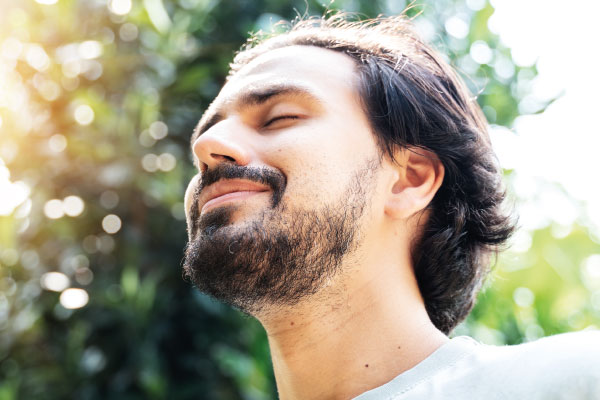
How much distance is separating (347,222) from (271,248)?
209mm

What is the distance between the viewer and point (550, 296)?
3.30 m

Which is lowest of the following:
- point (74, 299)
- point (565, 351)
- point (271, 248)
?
point (74, 299)

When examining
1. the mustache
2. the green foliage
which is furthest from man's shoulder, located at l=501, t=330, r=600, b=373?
the green foliage

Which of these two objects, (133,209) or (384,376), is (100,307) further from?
(384,376)

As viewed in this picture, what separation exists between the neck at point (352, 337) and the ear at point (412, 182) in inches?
6.5

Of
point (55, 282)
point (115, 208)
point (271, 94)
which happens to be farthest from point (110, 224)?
point (271, 94)

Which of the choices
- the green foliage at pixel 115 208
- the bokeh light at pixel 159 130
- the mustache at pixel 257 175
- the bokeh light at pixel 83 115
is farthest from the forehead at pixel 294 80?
the bokeh light at pixel 83 115

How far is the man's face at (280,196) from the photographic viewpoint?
1350mm

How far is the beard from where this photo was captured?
1336 millimetres

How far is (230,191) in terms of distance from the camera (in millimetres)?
1401

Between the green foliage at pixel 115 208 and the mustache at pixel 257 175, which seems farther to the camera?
the green foliage at pixel 115 208

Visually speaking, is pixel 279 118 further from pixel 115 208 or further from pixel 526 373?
pixel 115 208

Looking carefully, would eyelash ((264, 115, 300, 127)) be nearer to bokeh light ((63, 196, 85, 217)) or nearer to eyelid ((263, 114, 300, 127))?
eyelid ((263, 114, 300, 127))

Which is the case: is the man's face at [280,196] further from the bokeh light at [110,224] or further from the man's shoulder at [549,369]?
the bokeh light at [110,224]
